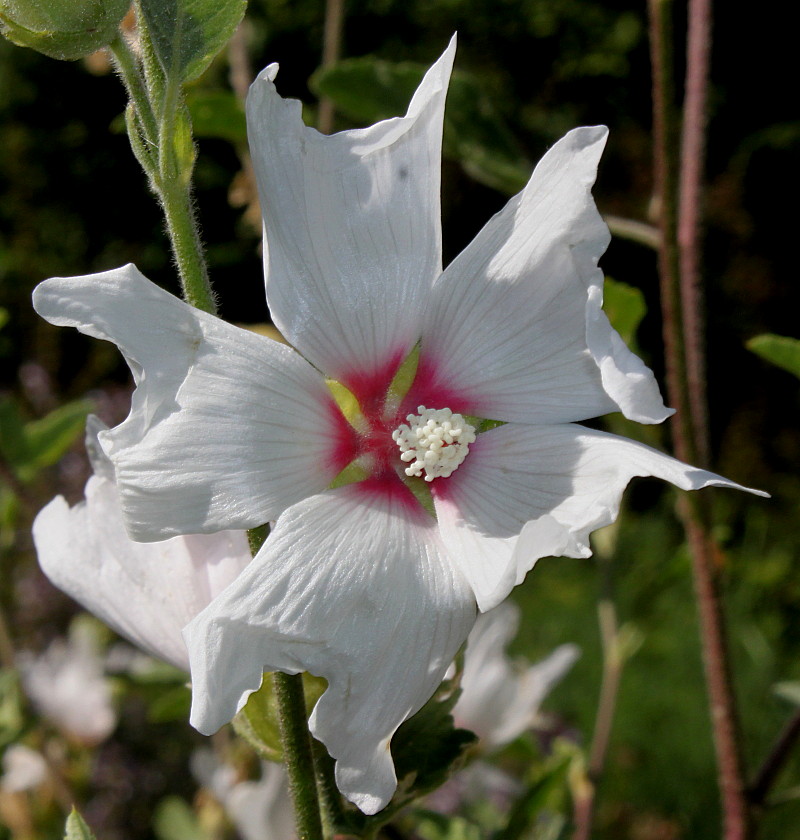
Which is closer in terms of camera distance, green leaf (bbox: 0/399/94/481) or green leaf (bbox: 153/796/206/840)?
green leaf (bbox: 0/399/94/481)

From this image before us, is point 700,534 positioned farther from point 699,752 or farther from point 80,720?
point 699,752

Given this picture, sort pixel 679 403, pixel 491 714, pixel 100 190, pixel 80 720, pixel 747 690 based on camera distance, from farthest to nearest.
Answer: pixel 100 190
pixel 747 690
pixel 80 720
pixel 491 714
pixel 679 403

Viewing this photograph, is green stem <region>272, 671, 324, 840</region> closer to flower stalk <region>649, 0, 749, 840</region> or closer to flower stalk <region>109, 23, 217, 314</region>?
flower stalk <region>109, 23, 217, 314</region>

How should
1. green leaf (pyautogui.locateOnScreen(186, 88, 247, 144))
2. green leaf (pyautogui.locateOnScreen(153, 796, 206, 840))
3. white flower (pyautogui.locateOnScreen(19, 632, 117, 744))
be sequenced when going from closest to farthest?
green leaf (pyautogui.locateOnScreen(186, 88, 247, 144)), green leaf (pyautogui.locateOnScreen(153, 796, 206, 840)), white flower (pyautogui.locateOnScreen(19, 632, 117, 744))

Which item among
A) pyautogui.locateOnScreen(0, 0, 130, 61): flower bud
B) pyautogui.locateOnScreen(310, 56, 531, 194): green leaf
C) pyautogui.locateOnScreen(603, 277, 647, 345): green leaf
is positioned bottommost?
pyautogui.locateOnScreen(603, 277, 647, 345): green leaf

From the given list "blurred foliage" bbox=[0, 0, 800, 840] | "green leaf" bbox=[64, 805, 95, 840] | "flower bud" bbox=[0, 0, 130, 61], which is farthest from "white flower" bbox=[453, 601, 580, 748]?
"blurred foliage" bbox=[0, 0, 800, 840]

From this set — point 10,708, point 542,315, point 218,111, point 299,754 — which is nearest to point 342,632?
point 299,754

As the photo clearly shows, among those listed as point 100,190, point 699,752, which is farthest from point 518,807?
point 100,190

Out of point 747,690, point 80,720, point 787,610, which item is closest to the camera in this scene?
point 80,720
